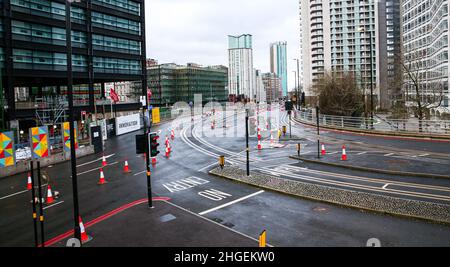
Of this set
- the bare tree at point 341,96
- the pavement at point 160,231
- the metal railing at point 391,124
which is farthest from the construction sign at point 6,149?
the bare tree at point 341,96

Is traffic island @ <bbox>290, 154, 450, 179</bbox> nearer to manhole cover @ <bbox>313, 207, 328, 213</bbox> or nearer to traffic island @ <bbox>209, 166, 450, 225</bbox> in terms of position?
traffic island @ <bbox>209, 166, 450, 225</bbox>

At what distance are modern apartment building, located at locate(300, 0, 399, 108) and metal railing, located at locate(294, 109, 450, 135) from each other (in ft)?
260

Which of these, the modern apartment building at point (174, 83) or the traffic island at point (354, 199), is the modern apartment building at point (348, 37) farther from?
the traffic island at point (354, 199)

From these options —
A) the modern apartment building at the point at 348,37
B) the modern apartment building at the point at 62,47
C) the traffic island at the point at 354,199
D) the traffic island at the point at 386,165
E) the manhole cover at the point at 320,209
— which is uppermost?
the modern apartment building at the point at 348,37

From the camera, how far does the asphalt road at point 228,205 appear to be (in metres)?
10.9

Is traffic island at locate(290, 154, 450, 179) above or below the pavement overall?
above

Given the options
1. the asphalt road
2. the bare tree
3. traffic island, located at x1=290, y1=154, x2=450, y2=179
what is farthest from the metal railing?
the asphalt road

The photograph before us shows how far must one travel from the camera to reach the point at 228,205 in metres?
14.5

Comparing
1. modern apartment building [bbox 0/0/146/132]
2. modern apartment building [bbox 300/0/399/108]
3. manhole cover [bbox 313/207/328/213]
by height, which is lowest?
manhole cover [bbox 313/207/328/213]

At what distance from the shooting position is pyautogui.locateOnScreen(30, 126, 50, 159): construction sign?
70.6 feet

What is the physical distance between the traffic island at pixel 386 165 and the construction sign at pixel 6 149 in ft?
58.3

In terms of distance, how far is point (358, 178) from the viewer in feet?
59.0
